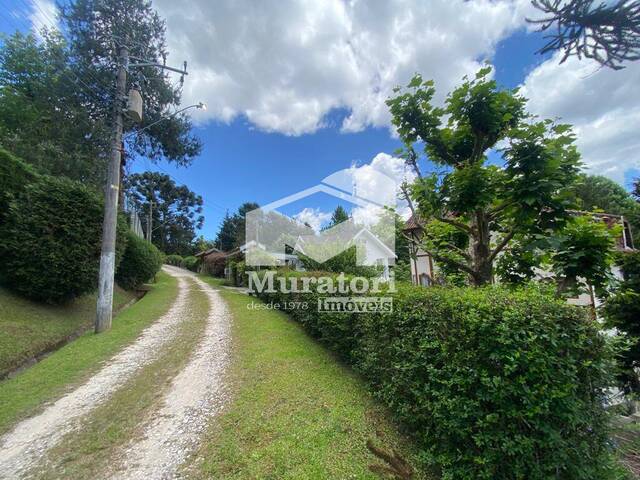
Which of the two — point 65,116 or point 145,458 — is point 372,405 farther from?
point 65,116

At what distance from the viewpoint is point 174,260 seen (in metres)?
47.1

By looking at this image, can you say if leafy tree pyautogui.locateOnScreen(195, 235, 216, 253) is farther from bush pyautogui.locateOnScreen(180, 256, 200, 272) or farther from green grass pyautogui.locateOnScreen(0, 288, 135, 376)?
green grass pyautogui.locateOnScreen(0, 288, 135, 376)

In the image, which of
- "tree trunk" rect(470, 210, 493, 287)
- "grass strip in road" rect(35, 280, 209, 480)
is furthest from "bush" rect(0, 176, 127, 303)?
"tree trunk" rect(470, 210, 493, 287)

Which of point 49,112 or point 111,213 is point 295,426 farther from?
point 49,112

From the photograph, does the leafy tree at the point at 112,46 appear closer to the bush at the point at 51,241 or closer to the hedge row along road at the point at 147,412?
the bush at the point at 51,241

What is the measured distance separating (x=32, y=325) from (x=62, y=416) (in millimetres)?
4733

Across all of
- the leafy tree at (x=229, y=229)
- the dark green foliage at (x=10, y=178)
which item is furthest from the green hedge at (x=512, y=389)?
the leafy tree at (x=229, y=229)

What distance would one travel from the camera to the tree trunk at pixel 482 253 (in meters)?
3.82

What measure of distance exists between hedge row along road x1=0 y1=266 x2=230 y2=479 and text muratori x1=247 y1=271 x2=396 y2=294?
2.50m

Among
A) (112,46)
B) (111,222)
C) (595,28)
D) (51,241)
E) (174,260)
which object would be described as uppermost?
(112,46)

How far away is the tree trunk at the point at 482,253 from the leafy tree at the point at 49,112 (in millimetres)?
16818

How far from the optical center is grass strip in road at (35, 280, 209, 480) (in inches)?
94.8

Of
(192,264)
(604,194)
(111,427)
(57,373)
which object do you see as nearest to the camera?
(111,427)

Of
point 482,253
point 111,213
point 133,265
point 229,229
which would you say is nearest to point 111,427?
point 482,253
